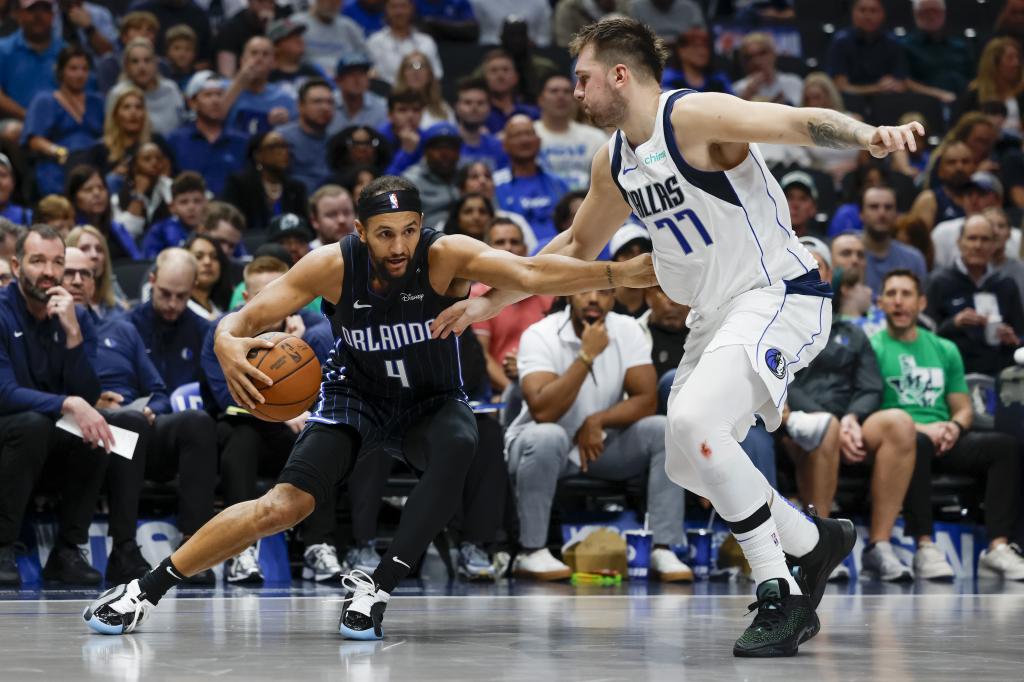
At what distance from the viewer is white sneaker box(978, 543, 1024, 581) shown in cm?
845

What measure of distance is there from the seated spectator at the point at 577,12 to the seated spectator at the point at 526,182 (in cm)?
319

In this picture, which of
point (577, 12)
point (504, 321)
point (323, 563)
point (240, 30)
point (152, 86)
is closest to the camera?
point (323, 563)

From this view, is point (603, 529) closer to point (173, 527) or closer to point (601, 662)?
point (173, 527)

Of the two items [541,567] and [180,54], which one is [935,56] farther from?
[541,567]

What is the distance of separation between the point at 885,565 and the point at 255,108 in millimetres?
6435

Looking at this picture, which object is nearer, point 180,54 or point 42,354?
point 42,354

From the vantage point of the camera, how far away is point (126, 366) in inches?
322

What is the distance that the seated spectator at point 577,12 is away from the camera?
46.3 feet

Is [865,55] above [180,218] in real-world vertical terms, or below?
above

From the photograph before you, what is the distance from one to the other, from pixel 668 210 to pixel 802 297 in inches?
23.3

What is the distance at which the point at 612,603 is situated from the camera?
6852mm

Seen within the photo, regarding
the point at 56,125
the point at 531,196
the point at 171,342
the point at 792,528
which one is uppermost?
the point at 56,125

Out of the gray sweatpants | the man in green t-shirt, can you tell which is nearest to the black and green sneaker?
the gray sweatpants

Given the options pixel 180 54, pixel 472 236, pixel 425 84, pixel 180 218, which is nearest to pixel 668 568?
pixel 472 236
